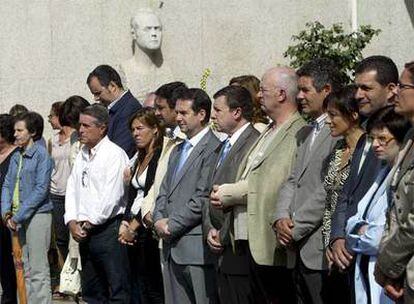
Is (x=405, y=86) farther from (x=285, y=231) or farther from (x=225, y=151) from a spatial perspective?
(x=225, y=151)

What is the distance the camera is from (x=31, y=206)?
1164 centimetres

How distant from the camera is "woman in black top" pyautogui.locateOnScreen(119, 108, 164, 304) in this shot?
10.5m

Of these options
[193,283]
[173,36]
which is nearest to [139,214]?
[193,283]

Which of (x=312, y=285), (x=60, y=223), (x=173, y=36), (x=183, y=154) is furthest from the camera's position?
(x=173, y=36)

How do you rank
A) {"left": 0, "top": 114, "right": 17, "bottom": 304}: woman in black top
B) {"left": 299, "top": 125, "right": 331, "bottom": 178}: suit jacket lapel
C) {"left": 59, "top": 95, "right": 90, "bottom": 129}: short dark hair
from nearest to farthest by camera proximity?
{"left": 299, "top": 125, "right": 331, "bottom": 178}: suit jacket lapel → {"left": 0, "top": 114, "right": 17, "bottom": 304}: woman in black top → {"left": 59, "top": 95, "right": 90, "bottom": 129}: short dark hair

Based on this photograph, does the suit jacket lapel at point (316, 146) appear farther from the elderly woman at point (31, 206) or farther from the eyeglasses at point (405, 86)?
the elderly woman at point (31, 206)

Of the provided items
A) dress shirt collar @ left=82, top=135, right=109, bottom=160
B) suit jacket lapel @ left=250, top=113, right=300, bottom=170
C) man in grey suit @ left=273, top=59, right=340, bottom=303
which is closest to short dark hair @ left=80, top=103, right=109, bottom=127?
dress shirt collar @ left=82, top=135, right=109, bottom=160

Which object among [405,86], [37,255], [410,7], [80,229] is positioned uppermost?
→ [410,7]

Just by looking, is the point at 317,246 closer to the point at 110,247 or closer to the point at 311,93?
the point at 311,93

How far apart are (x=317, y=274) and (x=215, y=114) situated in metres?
1.83

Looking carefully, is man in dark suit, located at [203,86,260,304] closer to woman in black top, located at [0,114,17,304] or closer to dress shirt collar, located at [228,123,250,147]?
dress shirt collar, located at [228,123,250,147]

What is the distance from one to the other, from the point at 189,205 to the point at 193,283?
0.60 m

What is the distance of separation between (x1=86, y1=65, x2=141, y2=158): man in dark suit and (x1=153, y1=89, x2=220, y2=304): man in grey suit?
75.2 inches

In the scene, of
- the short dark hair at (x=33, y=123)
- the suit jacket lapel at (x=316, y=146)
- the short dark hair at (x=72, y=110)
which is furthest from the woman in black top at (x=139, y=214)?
the suit jacket lapel at (x=316, y=146)
